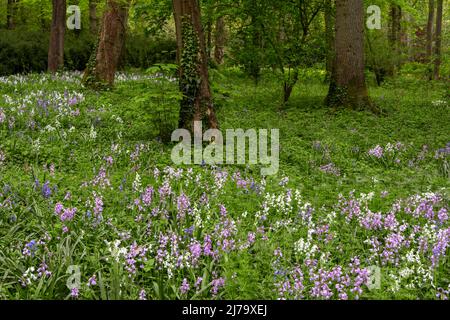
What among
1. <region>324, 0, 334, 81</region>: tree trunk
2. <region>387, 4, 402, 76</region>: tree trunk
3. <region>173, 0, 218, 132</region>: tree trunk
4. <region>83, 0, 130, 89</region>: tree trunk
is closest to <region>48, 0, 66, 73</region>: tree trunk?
<region>83, 0, 130, 89</region>: tree trunk

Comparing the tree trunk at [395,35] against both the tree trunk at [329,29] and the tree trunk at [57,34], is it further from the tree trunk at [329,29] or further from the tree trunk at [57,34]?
the tree trunk at [57,34]

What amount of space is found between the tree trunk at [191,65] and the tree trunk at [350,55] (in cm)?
548

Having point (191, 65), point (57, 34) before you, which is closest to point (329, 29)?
point (191, 65)

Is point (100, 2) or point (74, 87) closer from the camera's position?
point (74, 87)

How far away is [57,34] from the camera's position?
17.1 meters

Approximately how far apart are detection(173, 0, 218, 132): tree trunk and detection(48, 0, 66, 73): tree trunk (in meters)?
10.3

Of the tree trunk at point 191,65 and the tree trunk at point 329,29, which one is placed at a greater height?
the tree trunk at point 329,29

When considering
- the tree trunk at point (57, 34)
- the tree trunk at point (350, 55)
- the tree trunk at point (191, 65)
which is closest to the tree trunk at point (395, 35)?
the tree trunk at point (350, 55)

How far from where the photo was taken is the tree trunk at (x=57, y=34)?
1695 centimetres

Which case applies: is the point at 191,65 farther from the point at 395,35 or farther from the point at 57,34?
the point at 395,35
